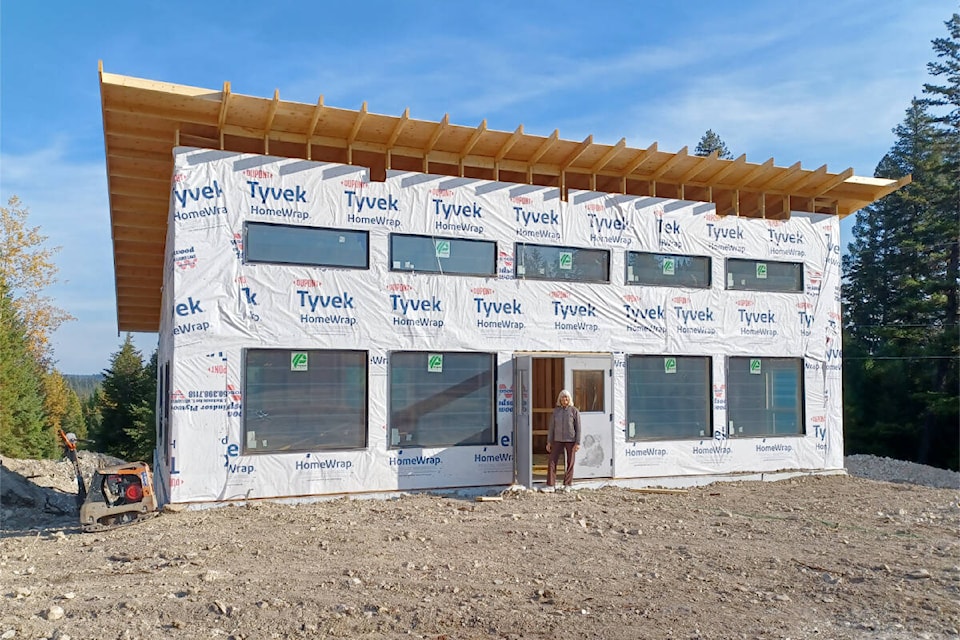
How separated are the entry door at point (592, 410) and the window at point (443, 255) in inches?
83.7

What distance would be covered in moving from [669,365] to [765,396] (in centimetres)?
220

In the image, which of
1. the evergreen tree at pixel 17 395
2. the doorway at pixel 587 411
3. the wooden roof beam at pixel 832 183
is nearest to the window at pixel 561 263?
the doorway at pixel 587 411

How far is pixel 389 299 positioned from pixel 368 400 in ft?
5.22

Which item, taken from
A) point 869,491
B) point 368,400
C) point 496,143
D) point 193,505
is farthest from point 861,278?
point 193,505

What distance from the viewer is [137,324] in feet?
73.3

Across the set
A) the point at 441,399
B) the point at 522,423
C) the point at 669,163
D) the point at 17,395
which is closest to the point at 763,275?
the point at 669,163

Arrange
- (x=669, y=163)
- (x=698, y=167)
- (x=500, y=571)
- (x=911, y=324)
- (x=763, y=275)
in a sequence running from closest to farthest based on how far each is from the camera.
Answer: (x=500, y=571)
(x=669, y=163)
(x=698, y=167)
(x=763, y=275)
(x=911, y=324)

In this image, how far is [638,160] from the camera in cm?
1321

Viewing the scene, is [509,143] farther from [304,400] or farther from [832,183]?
[832,183]

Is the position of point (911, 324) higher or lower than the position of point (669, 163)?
lower

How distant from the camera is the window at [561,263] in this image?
12.6m

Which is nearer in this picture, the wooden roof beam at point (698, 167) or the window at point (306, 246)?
the window at point (306, 246)

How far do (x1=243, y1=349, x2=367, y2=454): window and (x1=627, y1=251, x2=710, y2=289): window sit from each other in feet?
17.0

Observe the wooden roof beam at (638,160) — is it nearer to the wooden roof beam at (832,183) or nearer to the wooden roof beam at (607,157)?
the wooden roof beam at (607,157)
